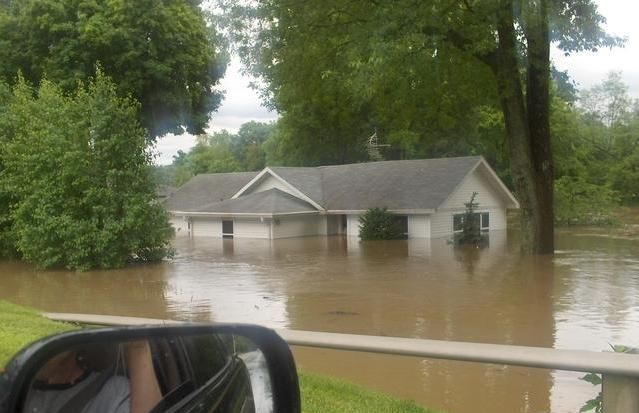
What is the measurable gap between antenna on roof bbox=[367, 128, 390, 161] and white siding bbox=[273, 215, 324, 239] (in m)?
13.5

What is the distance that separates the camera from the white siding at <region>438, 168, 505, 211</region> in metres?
39.3

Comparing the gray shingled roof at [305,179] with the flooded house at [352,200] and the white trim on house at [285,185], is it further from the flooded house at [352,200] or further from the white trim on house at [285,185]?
the white trim on house at [285,185]

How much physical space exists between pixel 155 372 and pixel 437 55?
939 inches

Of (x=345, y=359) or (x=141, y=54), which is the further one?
(x=141, y=54)

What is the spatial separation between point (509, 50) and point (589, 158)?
3577cm

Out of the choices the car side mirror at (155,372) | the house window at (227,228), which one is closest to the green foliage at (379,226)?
the house window at (227,228)

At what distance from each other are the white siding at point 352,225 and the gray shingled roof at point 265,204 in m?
1.98

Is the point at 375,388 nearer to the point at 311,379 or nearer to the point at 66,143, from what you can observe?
the point at 311,379

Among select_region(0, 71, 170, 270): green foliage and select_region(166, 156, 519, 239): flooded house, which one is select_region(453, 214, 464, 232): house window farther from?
select_region(0, 71, 170, 270): green foliage

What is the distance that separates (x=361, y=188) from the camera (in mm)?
42625

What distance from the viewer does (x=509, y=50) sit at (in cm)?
2500

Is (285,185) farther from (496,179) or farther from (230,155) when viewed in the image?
(230,155)

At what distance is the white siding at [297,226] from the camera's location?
4106cm

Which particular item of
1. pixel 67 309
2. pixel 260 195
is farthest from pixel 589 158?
pixel 67 309
